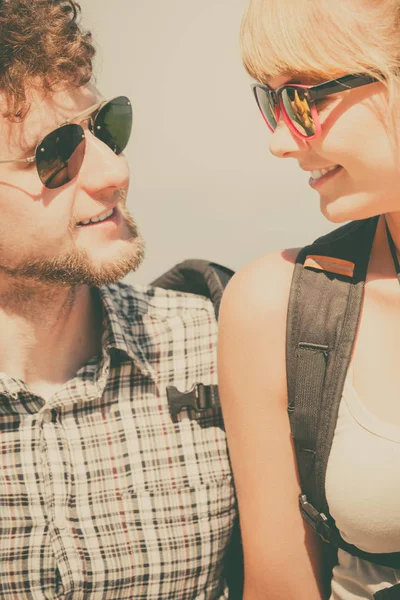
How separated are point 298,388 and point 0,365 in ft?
3.65

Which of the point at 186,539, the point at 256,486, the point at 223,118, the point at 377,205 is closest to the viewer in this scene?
the point at 377,205

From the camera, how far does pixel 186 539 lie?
7.66ft

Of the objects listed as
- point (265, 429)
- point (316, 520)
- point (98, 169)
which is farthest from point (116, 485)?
point (98, 169)

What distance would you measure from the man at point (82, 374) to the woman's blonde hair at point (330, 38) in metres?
0.86

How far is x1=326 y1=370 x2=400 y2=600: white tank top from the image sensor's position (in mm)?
1798

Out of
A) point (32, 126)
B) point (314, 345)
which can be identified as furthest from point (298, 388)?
point (32, 126)

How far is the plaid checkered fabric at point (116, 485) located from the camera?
2.22 metres

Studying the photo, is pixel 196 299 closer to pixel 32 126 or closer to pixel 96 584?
pixel 32 126

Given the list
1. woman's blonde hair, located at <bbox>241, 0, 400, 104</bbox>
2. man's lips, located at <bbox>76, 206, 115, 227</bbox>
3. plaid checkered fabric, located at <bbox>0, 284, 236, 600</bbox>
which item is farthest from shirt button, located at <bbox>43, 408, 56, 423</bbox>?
woman's blonde hair, located at <bbox>241, 0, 400, 104</bbox>

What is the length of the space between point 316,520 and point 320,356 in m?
0.49

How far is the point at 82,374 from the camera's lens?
2.46 m

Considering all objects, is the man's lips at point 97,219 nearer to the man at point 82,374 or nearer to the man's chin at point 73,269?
the man at point 82,374

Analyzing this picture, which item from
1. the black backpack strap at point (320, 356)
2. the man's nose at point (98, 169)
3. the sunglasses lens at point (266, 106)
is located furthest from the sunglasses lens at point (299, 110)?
the man's nose at point (98, 169)

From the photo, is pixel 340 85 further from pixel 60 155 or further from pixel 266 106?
pixel 60 155
